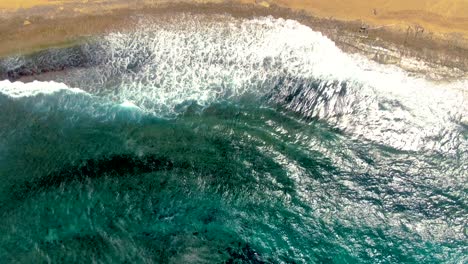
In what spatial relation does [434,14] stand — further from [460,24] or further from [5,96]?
[5,96]

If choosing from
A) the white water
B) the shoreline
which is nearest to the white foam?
the white water

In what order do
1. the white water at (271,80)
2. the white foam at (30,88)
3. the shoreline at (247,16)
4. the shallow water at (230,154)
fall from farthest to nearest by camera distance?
1. the shoreline at (247,16)
2. the white foam at (30,88)
3. the white water at (271,80)
4. the shallow water at (230,154)

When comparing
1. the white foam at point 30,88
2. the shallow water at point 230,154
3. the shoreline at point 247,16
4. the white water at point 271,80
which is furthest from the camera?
the shoreline at point 247,16

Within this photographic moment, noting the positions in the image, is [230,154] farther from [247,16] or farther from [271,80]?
[247,16]

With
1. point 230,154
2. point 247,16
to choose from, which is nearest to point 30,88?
point 230,154

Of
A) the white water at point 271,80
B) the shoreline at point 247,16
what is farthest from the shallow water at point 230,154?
the shoreline at point 247,16

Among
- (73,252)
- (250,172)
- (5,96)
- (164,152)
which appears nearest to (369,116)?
(250,172)

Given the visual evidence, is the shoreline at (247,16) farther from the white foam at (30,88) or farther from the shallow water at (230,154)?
the white foam at (30,88)

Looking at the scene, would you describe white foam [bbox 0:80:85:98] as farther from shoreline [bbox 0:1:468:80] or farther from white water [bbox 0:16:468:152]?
shoreline [bbox 0:1:468:80]
